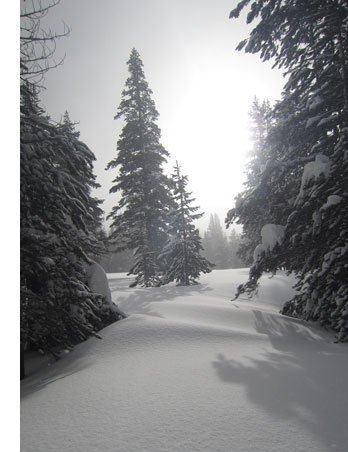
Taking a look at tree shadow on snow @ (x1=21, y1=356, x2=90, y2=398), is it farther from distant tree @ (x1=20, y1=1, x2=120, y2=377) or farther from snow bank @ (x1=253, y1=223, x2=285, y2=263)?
snow bank @ (x1=253, y1=223, x2=285, y2=263)

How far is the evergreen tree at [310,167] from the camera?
4730 mm

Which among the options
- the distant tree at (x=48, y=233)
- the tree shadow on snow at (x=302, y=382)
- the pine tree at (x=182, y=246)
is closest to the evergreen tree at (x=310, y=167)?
the tree shadow on snow at (x=302, y=382)

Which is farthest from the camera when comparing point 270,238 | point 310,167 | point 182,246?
point 182,246

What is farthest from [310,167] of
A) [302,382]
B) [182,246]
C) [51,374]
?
[182,246]

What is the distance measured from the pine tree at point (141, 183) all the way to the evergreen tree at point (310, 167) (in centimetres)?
1069

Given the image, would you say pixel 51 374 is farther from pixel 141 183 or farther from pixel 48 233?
pixel 141 183

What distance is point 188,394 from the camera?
95.2 inches

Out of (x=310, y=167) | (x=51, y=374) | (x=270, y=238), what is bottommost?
(x=51, y=374)

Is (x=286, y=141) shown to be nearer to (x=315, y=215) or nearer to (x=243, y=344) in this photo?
(x=315, y=215)

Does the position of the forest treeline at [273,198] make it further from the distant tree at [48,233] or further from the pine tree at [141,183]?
the pine tree at [141,183]

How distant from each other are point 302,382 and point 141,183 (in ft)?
51.2

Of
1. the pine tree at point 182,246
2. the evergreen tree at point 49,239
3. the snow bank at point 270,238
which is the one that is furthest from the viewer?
the pine tree at point 182,246

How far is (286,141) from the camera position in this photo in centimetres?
628

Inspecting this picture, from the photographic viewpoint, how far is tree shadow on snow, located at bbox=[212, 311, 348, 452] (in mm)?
1950
